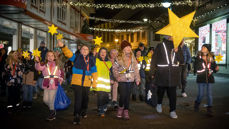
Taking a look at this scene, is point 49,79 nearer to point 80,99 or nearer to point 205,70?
point 80,99

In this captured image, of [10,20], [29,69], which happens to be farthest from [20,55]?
[10,20]

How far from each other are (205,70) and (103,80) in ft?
9.48

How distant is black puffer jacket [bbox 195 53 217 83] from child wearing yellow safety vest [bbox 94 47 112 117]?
8.45 ft

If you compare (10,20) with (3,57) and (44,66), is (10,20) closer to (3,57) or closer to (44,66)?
(3,57)

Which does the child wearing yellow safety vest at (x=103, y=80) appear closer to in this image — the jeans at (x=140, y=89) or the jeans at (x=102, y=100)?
the jeans at (x=102, y=100)

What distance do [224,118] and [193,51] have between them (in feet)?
77.4

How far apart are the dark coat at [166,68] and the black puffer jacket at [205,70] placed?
2.59 feet

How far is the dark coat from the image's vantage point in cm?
624

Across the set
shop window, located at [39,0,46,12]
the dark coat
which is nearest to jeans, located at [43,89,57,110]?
the dark coat

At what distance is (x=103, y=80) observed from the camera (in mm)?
6555

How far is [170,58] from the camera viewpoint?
6.29m

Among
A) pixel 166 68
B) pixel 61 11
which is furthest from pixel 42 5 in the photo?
pixel 166 68

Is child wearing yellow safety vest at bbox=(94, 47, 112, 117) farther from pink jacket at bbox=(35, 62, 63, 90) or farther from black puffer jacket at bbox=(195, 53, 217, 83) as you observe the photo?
black puffer jacket at bbox=(195, 53, 217, 83)

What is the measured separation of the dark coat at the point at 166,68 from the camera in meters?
6.24
